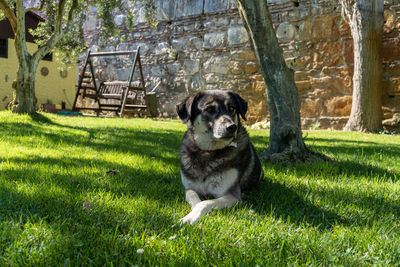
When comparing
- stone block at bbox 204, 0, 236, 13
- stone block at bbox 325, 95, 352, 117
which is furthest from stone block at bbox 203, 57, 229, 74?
stone block at bbox 325, 95, 352, 117

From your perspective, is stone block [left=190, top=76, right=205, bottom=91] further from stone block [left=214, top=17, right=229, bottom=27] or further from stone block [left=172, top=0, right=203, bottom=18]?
stone block [left=172, top=0, right=203, bottom=18]

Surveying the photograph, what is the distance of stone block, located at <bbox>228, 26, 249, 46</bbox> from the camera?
11.6 meters

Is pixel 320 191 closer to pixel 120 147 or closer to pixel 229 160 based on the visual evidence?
pixel 229 160

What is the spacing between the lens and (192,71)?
1305 centimetres

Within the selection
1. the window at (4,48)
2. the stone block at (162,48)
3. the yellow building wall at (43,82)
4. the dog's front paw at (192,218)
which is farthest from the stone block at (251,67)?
the window at (4,48)

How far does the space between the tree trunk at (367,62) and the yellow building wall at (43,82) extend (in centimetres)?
1511

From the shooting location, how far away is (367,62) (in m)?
8.73

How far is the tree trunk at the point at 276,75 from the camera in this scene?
4277 mm

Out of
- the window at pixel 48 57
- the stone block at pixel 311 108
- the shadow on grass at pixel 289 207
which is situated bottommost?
the shadow on grass at pixel 289 207

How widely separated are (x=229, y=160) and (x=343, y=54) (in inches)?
336

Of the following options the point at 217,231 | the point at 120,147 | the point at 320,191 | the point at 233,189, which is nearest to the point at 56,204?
the point at 217,231

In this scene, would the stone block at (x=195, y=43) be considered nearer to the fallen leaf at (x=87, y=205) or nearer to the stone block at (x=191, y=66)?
the stone block at (x=191, y=66)

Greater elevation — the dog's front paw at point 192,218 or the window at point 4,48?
the window at point 4,48

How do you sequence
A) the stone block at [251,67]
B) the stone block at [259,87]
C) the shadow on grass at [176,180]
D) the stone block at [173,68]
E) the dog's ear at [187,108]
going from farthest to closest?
the stone block at [173,68]
the stone block at [251,67]
the stone block at [259,87]
the dog's ear at [187,108]
the shadow on grass at [176,180]
